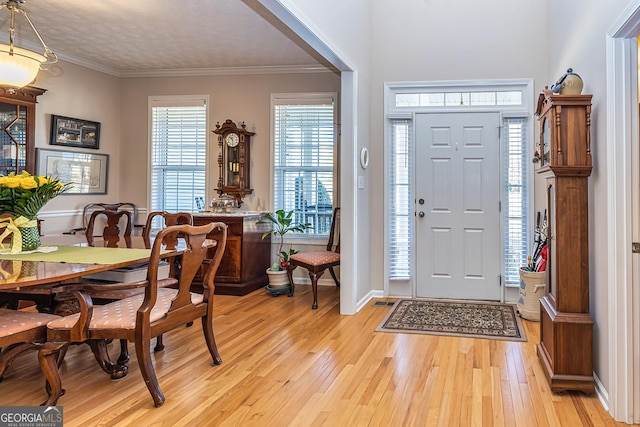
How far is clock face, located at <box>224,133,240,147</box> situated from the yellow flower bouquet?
2973 millimetres

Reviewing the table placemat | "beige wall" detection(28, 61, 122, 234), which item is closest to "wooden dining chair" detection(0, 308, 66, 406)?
the table placemat

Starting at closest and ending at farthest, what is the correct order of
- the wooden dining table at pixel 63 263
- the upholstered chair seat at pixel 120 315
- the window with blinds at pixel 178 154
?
the wooden dining table at pixel 63 263, the upholstered chair seat at pixel 120 315, the window with blinds at pixel 178 154

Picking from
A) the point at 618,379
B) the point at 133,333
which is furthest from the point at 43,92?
the point at 618,379

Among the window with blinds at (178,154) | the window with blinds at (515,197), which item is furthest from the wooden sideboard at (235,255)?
the window with blinds at (515,197)

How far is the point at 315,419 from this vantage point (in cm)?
234

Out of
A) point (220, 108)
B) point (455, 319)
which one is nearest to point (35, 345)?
point (455, 319)

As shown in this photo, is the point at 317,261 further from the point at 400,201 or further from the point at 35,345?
the point at 35,345

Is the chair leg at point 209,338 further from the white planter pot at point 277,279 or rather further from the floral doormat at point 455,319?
the white planter pot at point 277,279

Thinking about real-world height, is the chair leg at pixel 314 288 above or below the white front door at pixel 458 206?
below

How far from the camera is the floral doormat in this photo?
12.7 ft

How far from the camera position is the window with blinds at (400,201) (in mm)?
5137

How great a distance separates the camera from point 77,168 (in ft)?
18.7

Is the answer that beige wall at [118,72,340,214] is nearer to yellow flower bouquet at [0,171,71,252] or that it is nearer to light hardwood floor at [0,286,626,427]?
light hardwood floor at [0,286,626,427]

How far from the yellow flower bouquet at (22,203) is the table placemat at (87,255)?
4.9 inches
